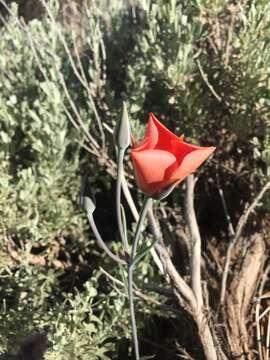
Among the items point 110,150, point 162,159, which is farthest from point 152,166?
point 110,150

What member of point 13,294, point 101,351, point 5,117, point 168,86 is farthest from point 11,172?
point 101,351

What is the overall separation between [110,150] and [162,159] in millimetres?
958

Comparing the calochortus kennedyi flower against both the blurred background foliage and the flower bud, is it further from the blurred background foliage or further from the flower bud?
the blurred background foliage

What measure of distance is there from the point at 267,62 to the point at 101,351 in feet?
2.79

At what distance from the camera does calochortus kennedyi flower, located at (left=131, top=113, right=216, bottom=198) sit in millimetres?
911

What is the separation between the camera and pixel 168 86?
1730mm

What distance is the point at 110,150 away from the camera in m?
1.86

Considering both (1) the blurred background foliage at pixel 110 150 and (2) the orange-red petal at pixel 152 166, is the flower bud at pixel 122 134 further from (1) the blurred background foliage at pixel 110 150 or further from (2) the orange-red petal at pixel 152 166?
(1) the blurred background foliage at pixel 110 150

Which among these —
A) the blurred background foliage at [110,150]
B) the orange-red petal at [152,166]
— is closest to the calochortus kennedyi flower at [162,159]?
the orange-red petal at [152,166]

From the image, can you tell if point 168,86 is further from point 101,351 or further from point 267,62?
point 101,351

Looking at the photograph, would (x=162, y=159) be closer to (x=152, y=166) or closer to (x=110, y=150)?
(x=152, y=166)

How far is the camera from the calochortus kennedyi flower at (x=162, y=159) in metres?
0.91

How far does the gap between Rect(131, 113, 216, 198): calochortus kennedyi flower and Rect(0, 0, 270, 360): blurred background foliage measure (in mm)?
545

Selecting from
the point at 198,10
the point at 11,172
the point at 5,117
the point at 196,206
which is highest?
the point at 198,10
